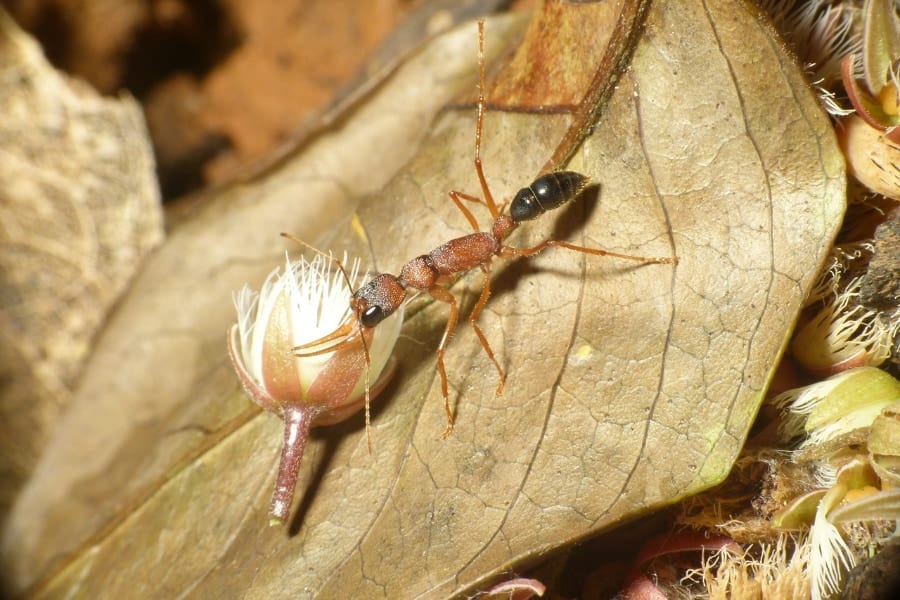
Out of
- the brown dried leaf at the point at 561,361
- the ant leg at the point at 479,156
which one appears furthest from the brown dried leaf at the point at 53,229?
the ant leg at the point at 479,156

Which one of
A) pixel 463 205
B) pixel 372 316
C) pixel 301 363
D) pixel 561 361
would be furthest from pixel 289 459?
pixel 463 205

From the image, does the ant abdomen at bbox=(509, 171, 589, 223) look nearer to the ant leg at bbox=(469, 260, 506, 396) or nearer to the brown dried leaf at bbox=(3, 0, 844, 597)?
the brown dried leaf at bbox=(3, 0, 844, 597)

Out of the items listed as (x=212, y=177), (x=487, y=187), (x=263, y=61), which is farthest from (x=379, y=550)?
(x=263, y=61)

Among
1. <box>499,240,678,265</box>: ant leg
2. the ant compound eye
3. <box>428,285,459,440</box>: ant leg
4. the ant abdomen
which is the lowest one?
<box>428,285,459,440</box>: ant leg

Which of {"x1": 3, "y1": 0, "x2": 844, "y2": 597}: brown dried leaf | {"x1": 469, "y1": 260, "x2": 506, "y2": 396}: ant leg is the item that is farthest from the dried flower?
{"x1": 469, "y1": 260, "x2": 506, "y2": 396}: ant leg

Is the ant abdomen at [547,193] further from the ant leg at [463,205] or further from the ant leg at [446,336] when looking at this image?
the ant leg at [446,336]

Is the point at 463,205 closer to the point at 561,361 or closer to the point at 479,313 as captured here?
the point at 479,313
